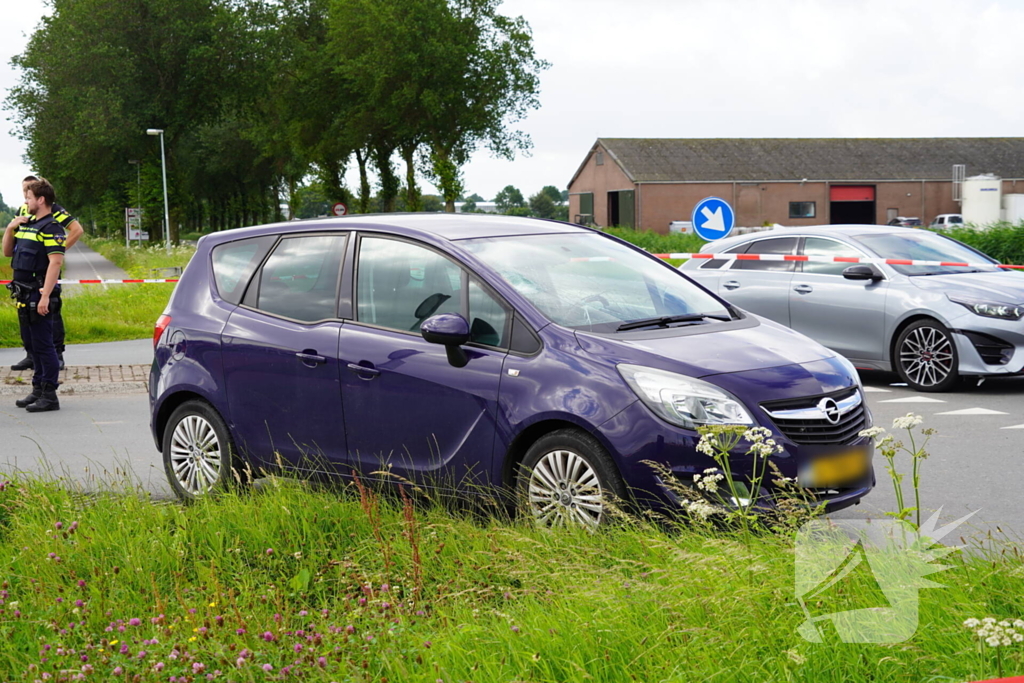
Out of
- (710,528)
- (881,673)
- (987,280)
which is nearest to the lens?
(881,673)

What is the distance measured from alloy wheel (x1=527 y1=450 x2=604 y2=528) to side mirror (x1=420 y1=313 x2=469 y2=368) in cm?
70

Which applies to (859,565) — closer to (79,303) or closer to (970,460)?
(970,460)

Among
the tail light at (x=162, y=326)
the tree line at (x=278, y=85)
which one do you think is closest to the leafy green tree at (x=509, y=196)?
the tree line at (x=278, y=85)

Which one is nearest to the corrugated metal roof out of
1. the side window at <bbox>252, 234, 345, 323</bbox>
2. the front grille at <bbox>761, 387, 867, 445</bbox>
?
the side window at <bbox>252, 234, 345, 323</bbox>

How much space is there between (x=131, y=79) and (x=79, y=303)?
Result: 42294 mm

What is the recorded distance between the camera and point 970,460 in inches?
309

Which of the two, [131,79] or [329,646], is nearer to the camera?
[329,646]

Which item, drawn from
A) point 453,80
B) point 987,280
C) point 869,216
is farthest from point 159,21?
point 987,280

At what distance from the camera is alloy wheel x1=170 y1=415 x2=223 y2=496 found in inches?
265

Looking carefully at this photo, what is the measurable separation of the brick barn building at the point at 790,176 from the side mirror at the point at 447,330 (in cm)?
6692

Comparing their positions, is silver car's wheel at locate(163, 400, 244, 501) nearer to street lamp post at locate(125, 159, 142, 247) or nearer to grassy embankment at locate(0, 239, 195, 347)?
grassy embankment at locate(0, 239, 195, 347)

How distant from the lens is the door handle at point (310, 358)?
6.22 meters

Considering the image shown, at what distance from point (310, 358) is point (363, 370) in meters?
0.39

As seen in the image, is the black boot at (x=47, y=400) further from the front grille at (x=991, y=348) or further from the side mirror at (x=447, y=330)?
the front grille at (x=991, y=348)
